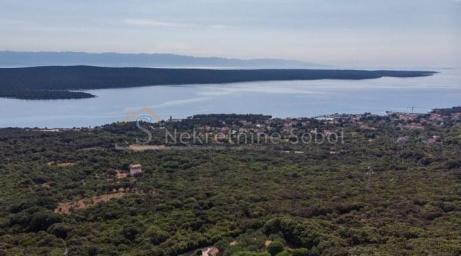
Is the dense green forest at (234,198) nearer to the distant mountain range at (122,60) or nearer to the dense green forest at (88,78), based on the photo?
the dense green forest at (88,78)

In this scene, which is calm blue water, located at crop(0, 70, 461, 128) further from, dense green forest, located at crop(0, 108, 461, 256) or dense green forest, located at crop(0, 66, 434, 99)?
dense green forest, located at crop(0, 108, 461, 256)

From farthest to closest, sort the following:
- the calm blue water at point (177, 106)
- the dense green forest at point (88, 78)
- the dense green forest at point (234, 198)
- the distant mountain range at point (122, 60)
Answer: the distant mountain range at point (122, 60) → the dense green forest at point (88, 78) → the calm blue water at point (177, 106) → the dense green forest at point (234, 198)

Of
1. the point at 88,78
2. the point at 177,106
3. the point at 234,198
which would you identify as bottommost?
the point at 177,106

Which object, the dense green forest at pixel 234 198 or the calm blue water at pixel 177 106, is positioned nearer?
the dense green forest at pixel 234 198

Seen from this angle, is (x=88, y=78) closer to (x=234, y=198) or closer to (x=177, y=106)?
(x=177, y=106)

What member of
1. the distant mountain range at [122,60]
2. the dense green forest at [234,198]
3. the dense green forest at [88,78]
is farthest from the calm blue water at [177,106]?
the distant mountain range at [122,60]

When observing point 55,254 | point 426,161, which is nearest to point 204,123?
point 426,161

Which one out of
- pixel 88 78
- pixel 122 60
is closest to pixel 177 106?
pixel 88 78
